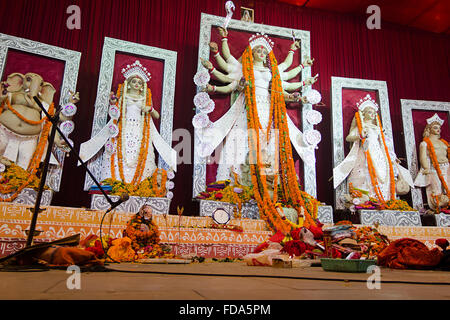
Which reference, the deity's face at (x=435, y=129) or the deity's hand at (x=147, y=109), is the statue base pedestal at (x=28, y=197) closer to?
the deity's hand at (x=147, y=109)

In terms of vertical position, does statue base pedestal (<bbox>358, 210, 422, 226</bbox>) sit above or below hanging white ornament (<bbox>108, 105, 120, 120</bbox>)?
below

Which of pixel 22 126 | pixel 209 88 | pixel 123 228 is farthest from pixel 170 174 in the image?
pixel 22 126

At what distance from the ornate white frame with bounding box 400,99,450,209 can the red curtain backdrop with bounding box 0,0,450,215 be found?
27cm

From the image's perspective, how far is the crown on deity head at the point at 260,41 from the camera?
22.4ft

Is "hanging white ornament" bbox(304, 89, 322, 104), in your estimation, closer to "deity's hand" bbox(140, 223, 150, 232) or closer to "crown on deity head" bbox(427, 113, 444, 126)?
"crown on deity head" bbox(427, 113, 444, 126)

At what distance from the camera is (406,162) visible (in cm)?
763

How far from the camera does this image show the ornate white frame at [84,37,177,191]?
19.5 ft

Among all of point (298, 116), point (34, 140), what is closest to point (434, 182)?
point (298, 116)

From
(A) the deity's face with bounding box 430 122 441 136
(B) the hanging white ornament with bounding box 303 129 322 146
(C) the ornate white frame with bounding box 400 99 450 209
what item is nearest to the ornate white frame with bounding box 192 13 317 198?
(B) the hanging white ornament with bounding box 303 129 322 146

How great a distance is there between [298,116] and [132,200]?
4.00m

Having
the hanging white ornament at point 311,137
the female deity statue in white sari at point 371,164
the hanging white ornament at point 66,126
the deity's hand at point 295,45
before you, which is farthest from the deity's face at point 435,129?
the hanging white ornament at point 66,126

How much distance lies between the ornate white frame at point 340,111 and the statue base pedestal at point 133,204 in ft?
12.0

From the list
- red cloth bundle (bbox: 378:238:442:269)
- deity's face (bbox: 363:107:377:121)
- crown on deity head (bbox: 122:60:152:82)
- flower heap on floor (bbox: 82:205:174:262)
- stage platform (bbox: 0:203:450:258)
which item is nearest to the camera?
red cloth bundle (bbox: 378:238:442:269)
